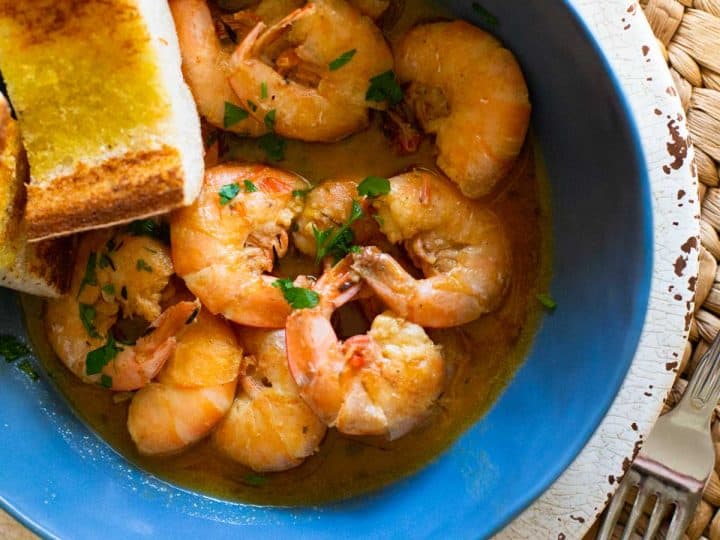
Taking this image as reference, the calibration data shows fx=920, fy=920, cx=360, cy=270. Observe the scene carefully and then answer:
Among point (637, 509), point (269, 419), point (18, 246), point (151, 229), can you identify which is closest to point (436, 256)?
point (269, 419)

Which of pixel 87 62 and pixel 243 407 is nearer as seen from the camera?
pixel 87 62

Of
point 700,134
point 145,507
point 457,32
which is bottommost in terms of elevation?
point 145,507

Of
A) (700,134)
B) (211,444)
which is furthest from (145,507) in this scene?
(700,134)

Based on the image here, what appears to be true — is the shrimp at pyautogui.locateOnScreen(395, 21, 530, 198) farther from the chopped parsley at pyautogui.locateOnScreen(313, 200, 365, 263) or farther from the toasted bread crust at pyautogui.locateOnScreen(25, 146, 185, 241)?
the toasted bread crust at pyautogui.locateOnScreen(25, 146, 185, 241)

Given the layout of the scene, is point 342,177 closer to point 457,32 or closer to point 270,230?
point 270,230

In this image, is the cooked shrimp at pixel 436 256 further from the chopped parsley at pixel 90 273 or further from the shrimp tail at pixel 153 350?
the chopped parsley at pixel 90 273

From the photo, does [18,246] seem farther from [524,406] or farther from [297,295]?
[524,406]

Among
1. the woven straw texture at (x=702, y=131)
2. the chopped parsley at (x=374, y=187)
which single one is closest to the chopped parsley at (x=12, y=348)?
the chopped parsley at (x=374, y=187)

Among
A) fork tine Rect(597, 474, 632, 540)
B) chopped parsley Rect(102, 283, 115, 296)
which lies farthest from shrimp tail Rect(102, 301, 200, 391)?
fork tine Rect(597, 474, 632, 540)
